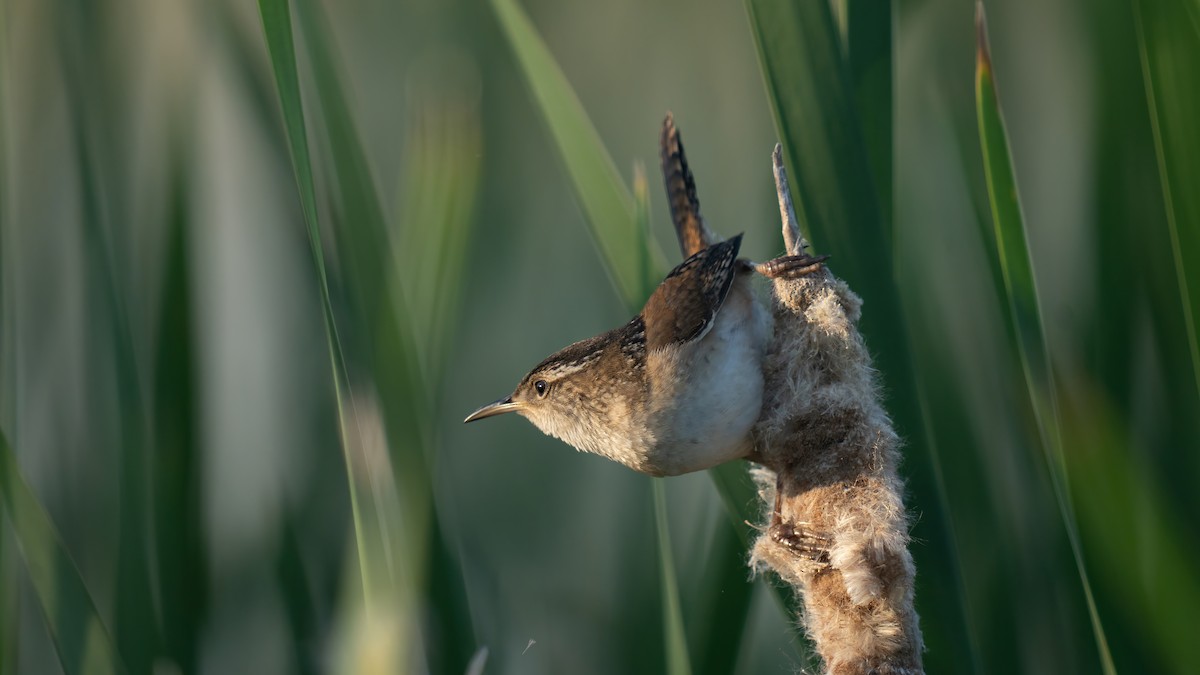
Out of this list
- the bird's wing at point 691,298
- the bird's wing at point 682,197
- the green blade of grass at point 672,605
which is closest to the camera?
the green blade of grass at point 672,605

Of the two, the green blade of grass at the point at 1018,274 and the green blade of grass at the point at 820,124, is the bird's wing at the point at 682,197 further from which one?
the green blade of grass at the point at 1018,274

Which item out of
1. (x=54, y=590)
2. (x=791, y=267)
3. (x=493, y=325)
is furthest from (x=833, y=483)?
(x=493, y=325)

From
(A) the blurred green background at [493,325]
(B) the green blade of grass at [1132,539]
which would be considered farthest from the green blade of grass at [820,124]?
(B) the green blade of grass at [1132,539]

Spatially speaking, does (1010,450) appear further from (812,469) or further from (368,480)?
(368,480)

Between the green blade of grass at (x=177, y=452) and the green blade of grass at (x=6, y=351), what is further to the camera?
the green blade of grass at (x=177, y=452)

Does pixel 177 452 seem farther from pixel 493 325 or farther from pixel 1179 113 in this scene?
pixel 1179 113
